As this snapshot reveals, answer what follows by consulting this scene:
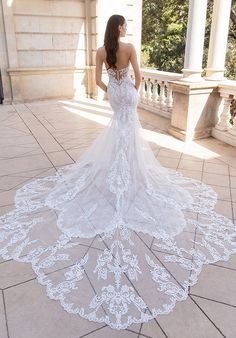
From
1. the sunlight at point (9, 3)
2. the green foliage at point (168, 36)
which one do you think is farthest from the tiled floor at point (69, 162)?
the green foliage at point (168, 36)

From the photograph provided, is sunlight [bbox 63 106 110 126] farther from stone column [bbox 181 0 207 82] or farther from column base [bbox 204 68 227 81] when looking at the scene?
column base [bbox 204 68 227 81]

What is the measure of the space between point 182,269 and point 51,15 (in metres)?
7.62

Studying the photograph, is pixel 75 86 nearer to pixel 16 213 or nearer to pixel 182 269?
pixel 16 213

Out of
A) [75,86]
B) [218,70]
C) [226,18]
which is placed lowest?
[75,86]

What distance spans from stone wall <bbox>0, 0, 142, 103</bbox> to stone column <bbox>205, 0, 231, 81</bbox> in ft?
12.6

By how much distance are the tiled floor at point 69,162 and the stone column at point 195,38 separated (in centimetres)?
112

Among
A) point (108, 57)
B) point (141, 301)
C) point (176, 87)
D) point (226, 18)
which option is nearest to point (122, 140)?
point (108, 57)

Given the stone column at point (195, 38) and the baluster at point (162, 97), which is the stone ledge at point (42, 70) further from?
the stone column at point (195, 38)

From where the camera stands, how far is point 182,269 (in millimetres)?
2154

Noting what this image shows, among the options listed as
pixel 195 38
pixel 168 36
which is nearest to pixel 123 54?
pixel 195 38

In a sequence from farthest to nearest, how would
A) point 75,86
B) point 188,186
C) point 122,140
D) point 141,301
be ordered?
point 75,86, point 188,186, point 122,140, point 141,301

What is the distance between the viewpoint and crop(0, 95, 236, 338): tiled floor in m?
1.73

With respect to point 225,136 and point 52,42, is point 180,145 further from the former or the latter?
point 52,42

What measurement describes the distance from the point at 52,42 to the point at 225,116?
17.1 feet
